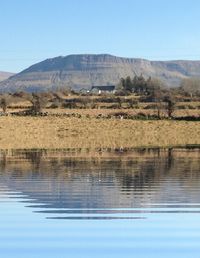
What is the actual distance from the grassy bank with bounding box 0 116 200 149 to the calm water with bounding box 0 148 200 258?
1636 cm

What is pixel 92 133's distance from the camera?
53.4 metres

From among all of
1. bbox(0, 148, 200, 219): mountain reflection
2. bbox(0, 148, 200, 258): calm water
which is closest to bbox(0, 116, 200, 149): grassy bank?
bbox(0, 148, 200, 219): mountain reflection

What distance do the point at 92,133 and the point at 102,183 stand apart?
32512 millimetres

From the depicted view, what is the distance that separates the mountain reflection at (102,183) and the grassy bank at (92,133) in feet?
34.5

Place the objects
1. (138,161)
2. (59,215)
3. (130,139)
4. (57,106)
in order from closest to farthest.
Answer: (59,215) → (138,161) → (130,139) → (57,106)

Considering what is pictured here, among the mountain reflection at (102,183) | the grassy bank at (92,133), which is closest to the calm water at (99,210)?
the mountain reflection at (102,183)

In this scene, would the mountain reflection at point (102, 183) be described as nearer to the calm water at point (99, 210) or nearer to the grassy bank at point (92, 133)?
the calm water at point (99, 210)

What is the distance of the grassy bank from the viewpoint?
4416cm

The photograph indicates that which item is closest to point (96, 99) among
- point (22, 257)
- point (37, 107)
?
point (37, 107)

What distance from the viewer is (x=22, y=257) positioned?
1038 centimetres

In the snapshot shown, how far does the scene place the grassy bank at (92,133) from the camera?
44.2 metres

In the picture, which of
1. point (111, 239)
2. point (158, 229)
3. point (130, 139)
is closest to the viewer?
point (111, 239)

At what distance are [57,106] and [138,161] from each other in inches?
2866

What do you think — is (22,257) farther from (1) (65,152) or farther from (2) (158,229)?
(1) (65,152)
